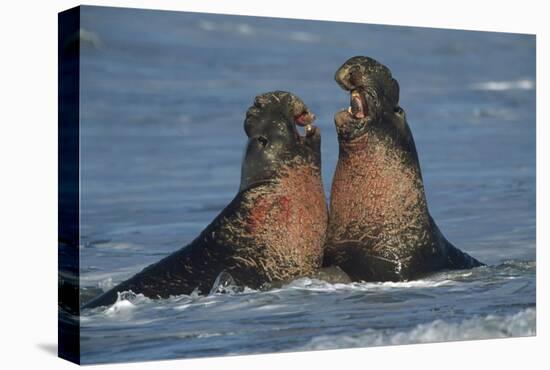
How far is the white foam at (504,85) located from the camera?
45.3ft

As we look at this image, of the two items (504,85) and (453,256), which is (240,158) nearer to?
(453,256)

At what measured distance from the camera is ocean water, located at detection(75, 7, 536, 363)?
12.0 metres

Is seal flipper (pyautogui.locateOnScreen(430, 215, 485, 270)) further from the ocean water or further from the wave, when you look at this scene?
the wave

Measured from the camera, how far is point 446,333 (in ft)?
44.0

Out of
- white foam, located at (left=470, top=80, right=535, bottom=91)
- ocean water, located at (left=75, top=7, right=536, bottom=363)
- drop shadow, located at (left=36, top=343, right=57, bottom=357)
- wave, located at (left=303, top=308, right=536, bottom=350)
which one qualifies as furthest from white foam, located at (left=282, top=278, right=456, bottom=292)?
drop shadow, located at (left=36, top=343, right=57, bottom=357)

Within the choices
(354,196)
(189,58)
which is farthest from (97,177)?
(354,196)

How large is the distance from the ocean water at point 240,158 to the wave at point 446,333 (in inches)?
0.6

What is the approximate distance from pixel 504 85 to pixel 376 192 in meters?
1.78

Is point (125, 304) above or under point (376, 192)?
under

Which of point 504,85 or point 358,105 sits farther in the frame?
point 504,85

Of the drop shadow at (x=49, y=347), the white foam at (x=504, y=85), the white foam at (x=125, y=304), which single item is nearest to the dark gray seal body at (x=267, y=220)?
the white foam at (x=125, y=304)

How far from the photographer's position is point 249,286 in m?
12.5

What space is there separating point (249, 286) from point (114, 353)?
1.29 metres

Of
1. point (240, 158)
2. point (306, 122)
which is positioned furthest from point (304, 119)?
point (240, 158)
